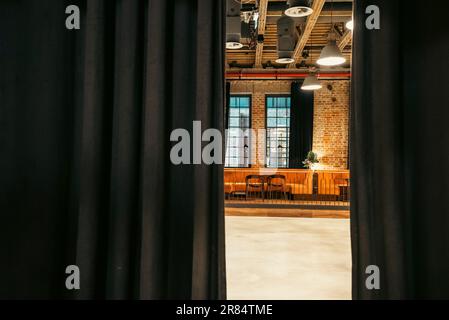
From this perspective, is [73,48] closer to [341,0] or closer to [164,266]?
[164,266]

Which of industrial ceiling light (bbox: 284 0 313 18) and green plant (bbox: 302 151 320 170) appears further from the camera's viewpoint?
green plant (bbox: 302 151 320 170)

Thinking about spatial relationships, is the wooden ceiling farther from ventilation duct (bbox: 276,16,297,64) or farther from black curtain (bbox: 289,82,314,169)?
black curtain (bbox: 289,82,314,169)

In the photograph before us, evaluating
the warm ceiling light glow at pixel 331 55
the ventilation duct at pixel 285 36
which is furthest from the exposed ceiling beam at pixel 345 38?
the warm ceiling light glow at pixel 331 55

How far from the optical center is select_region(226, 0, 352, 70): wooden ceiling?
6301mm

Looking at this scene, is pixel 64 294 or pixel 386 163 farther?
pixel 64 294

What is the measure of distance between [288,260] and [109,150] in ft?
8.69

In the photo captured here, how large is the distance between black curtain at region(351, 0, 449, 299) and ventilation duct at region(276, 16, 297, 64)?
4798 millimetres

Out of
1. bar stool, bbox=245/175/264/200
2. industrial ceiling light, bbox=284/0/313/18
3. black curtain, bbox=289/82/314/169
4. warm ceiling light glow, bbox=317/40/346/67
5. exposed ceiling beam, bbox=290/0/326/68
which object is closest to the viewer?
industrial ceiling light, bbox=284/0/313/18

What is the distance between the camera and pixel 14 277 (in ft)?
5.34

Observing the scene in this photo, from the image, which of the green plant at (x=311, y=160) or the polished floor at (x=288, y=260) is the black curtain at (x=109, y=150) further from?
the green plant at (x=311, y=160)

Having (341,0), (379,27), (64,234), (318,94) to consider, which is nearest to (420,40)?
(379,27)

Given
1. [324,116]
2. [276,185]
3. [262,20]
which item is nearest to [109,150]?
[262,20]

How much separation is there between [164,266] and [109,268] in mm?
250

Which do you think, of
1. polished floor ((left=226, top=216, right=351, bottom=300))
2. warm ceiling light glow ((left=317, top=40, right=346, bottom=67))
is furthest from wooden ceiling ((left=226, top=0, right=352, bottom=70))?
polished floor ((left=226, top=216, right=351, bottom=300))
